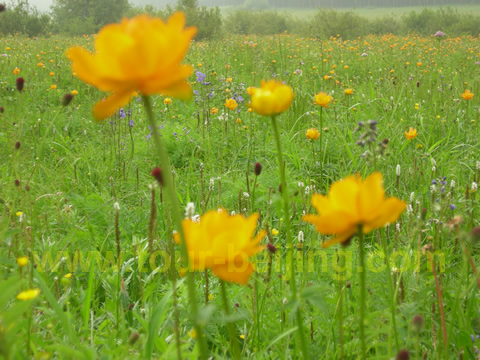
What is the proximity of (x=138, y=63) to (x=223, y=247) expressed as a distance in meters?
0.28

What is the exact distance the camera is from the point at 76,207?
2.24m

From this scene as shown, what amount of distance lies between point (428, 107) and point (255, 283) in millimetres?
3305

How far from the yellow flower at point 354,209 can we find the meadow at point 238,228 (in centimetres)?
1

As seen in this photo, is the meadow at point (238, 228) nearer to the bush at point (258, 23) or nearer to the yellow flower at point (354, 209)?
the yellow flower at point (354, 209)

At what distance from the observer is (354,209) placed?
0.61m

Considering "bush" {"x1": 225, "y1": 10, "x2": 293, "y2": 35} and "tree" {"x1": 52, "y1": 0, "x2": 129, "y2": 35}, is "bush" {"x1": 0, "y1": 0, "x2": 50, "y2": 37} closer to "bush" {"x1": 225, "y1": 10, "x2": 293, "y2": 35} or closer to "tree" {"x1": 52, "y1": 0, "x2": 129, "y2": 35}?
"bush" {"x1": 225, "y1": 10, "x2": 293, "y2": 35}

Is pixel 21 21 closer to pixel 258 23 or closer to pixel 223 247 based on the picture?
pixel 258 23

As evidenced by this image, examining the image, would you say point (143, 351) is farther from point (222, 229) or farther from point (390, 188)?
point (390, 188)

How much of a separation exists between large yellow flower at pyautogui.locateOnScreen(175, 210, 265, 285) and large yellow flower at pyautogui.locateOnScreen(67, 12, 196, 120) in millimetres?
208

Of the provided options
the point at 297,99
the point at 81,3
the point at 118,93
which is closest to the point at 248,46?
the point at 297,99

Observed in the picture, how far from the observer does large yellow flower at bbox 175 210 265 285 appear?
0.59 meters

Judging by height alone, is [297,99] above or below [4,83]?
below

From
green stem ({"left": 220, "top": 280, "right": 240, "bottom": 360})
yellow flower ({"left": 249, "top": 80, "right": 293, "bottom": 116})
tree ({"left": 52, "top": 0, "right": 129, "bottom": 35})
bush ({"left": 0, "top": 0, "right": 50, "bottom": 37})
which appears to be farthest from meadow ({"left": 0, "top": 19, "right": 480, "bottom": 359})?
tree ({"left": 52, "top": 0, "right": 129, "bottom": 35})

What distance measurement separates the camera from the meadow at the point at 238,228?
3.00 feet
